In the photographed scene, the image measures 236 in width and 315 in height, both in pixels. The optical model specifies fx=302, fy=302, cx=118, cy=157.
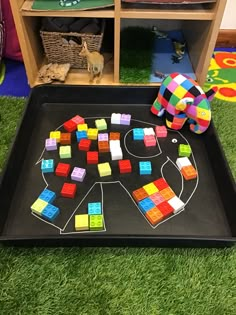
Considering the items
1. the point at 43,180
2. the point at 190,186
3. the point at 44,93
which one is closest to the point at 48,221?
the point at 43,180

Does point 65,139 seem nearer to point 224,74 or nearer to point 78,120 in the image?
point 78,120

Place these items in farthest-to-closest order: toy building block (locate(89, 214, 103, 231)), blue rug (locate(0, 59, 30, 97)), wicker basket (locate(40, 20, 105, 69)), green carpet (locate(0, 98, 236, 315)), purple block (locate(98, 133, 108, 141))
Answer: blue rug (locate(0, 59, 30, 97)) → wicker basket (locate(40, 20, 105, 69)) → purple block (locate(98, 133, 108, 141)) → toy building block (locate(89, 214, 103, 231)) → green carpet (locate(0, 98, 236, 315))

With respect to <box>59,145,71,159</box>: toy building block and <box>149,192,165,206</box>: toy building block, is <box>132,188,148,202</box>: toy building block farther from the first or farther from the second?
<box>59,145,71,159</box>: toy building block

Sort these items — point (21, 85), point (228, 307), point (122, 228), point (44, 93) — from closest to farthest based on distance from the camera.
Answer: point (228, 307), point (122, 228), point (44, 93), point (21, 85)

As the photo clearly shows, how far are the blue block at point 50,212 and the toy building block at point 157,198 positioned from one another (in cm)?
27

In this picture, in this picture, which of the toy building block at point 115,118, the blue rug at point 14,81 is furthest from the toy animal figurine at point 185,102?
the blue rug at point 14,81

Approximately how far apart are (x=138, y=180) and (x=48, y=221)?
0.29 meters

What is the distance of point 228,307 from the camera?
2.30ft

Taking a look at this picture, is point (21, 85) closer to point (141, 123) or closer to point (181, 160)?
point (141, 123)

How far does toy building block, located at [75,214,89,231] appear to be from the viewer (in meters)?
0.80

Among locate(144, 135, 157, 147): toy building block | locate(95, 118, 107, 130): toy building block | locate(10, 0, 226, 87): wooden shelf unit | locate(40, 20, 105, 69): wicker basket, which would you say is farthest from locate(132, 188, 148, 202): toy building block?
locate(40, 20, 105, 69): wicker basket

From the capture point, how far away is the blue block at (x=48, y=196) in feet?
2.81

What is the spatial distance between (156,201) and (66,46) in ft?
2.31

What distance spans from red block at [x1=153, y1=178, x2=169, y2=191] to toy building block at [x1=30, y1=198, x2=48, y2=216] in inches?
12.8
